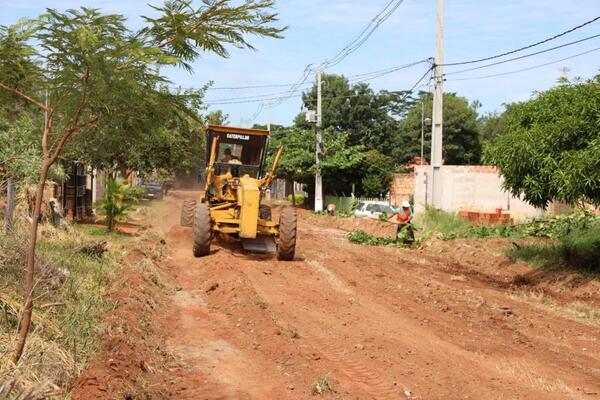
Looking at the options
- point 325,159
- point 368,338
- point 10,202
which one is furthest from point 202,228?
point 325,159

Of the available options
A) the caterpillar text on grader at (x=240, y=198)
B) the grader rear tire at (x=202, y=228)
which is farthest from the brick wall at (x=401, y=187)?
the grader rear tire at (x=202, y=228)

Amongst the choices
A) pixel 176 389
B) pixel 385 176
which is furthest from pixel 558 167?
pixel 385 176

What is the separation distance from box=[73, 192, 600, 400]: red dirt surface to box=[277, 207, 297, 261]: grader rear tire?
482 millimetres

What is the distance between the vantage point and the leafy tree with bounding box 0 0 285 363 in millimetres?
5410

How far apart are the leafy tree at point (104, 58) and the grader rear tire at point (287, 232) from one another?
33.4ft

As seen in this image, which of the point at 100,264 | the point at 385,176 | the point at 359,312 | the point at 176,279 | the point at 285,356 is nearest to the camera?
the point at 285,356

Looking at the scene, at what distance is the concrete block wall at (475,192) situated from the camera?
31312mm

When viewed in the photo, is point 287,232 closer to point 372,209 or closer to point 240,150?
point 240,150

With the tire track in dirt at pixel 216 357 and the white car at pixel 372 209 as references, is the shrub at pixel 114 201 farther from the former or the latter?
the white car at pixel 372 209

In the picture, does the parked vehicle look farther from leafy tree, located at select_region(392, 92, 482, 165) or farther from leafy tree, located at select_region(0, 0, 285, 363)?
leafy tree, located at select_region(0, 0, 285, 363)

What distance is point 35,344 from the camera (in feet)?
21.2

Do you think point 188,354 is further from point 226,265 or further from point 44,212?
point 44,212

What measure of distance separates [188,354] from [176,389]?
1.54m

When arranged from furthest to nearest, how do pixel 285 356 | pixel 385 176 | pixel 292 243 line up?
pixel 385 176 < pixel 292 243 < pixel 285 356
